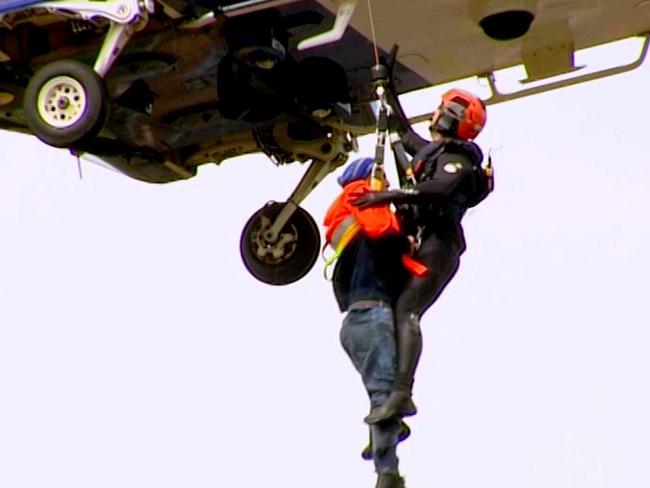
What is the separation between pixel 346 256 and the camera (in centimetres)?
2294

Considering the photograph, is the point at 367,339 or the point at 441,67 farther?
the point at 441,67

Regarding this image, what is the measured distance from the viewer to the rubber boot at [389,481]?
72.6ft

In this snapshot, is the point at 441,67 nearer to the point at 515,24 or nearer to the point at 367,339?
the point at 515,24

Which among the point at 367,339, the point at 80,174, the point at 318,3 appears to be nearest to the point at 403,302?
the point at 367,339

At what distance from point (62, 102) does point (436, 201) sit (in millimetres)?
4063

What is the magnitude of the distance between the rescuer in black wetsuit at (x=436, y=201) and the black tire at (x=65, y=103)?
2.90 meters

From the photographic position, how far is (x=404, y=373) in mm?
22359

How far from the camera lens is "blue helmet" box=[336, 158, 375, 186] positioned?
75.6 feet

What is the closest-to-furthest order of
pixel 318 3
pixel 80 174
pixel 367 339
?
pixel 367 339 < pixel 318 3 < pixel 80 174

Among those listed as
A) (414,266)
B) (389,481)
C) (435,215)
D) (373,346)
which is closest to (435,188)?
(435,215)

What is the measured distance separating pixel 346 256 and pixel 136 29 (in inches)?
138

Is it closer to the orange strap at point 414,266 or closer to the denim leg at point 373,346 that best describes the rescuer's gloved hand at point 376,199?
the orange strap at point 414,266

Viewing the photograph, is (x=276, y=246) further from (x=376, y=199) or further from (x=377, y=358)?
(x=377, y=358)

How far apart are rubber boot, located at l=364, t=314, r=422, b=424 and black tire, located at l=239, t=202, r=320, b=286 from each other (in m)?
4.97
